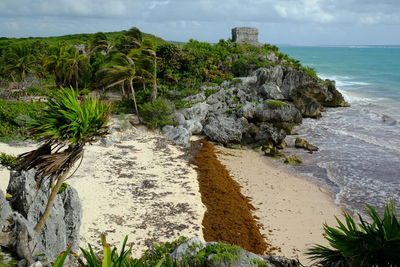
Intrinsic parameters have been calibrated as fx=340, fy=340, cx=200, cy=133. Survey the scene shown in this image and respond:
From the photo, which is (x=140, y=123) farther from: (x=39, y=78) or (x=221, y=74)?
(x=39, y=78)

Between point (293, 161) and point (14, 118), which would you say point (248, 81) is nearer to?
point (293, 161)

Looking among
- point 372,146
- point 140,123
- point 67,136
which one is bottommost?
point 372,146

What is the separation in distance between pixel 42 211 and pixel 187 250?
3.83 m

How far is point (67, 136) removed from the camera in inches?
252

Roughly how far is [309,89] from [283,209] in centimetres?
2265

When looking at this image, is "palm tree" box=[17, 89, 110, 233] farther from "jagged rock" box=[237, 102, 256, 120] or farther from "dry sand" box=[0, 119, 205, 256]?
"jagged rock" box=[237, 102, 256, 120]

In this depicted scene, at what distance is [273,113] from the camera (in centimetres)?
2605

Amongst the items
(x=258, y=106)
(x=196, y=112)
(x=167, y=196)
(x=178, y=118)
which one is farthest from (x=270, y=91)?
(x=167, y=196)

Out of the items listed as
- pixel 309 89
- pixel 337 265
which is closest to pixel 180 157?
pixel 337 265

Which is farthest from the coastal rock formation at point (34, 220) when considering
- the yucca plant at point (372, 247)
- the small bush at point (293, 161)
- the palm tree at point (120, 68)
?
the palm tree at point (120, 68)

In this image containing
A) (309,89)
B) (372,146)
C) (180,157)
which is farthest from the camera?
(309,89)

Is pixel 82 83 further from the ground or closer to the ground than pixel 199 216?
Answer: further from the ground

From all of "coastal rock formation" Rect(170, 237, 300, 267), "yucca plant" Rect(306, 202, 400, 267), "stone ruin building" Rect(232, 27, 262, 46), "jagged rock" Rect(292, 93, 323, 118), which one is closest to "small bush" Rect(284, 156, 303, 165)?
"jagged rock" Rect(292, 93, 323, 118)

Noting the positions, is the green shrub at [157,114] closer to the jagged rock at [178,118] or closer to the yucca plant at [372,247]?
the jagged rock at [178,118]
